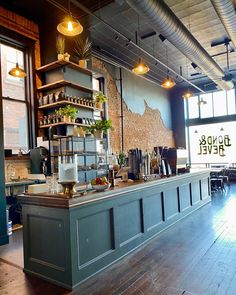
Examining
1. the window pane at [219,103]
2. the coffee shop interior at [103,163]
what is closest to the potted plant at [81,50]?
the coffee shop interior at [103,163]

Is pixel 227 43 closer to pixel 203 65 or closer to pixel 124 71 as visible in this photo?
pixel 203 65

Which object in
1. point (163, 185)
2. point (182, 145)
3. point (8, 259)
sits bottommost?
point (8, 259)

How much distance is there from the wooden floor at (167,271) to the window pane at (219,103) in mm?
8389

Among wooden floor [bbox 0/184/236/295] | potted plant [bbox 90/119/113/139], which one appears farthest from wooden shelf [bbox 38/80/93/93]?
wooden floor [bbox 0/184/236/295]

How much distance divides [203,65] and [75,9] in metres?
3.62

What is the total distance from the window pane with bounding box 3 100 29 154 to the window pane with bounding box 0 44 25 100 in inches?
8.7

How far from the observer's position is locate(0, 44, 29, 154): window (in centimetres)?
545

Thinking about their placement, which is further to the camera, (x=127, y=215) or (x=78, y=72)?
(x=78, y=72)

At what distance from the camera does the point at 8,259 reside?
→ 11.1 feet

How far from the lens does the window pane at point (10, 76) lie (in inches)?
217

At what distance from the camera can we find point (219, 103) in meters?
11.5

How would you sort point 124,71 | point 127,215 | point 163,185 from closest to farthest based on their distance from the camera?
point 127,215, point 163,185, point 124,71

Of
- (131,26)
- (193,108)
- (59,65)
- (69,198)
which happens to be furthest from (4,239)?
(193,108)

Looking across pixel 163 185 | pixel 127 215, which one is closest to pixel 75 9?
pixel 163 185
